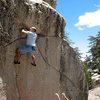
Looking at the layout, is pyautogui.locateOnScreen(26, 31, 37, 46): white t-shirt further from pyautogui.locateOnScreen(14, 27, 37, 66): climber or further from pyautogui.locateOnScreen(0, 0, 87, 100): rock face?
pyautogui.locateOnScreen(0, 0, 87, 100): rock face

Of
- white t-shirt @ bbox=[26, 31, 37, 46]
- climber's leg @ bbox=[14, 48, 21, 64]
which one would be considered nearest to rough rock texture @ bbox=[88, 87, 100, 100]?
white t-shirt @ bbox=[26, 31, 37, 46]

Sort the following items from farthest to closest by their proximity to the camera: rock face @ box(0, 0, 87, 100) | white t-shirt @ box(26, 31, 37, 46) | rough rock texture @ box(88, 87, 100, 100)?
rough rock texture @ box(88, 87, 100, 100), white t-shirt @ box(26, 31, 37, 46), rock face @ box(0, 0, 87, 100)

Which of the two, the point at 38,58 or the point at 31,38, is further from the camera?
the point at 38,58

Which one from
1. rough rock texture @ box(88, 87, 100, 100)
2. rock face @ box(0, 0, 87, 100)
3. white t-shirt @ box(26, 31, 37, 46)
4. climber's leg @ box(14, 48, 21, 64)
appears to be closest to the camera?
rock face @ box(0, 0, 87, 100)

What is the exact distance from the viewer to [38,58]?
1540 cm

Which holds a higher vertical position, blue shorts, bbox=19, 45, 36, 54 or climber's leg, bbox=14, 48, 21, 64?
blue shorts, bbox=19, 45, 36, 54

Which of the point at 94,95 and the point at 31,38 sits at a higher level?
the point at 31,38

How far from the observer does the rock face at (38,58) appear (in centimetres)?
1363

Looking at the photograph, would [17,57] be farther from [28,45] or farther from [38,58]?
[38,58]

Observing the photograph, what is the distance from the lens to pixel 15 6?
1398cm

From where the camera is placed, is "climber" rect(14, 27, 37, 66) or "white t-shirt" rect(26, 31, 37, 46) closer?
"climber" rect(14, 27, 37, 66)

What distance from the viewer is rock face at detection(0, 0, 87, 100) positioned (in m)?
13.6

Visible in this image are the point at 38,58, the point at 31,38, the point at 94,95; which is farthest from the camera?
the point at 94,95

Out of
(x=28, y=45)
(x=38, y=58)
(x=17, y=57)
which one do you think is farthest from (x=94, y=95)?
(x=17, y=57)
